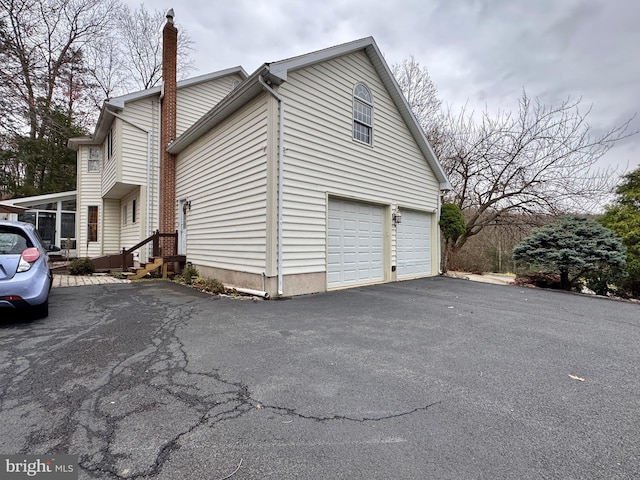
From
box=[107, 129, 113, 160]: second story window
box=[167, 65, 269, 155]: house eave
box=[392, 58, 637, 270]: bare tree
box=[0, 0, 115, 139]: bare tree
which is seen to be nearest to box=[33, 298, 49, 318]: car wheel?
box=[167, 65, 269, 155]: house eave

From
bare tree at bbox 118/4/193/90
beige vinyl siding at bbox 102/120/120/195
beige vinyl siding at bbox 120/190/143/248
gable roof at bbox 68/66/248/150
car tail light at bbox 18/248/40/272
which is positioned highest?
bare tree at bbox 118/4/193/90

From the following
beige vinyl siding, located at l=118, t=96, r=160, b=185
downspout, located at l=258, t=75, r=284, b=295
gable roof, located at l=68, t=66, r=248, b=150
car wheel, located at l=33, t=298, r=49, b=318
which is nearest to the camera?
car wheel, located at l=33, t=298, r=49, b=318

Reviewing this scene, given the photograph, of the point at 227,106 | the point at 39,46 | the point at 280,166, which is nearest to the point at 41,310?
the point at 280,166

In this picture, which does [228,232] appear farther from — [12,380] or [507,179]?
[507,179]

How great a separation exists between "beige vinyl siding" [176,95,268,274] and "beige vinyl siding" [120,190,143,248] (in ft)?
9.39

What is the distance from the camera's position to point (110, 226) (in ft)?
45.4

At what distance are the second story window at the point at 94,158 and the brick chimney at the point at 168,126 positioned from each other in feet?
18.3

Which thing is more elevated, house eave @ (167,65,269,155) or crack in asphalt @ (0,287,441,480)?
house eave @ (167,65,269,155)

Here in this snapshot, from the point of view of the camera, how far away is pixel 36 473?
161 centimetres

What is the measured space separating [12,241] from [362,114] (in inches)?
315

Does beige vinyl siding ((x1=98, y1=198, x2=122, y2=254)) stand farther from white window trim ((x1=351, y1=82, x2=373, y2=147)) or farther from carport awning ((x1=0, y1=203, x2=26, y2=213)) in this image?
white window trim ((x1=351, y1=82, x2=373, y2=147))

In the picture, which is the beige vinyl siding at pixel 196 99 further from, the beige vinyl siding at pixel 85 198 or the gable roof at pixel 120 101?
the beige vinyl siding at pixel 85 198

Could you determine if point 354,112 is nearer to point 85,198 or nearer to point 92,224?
point 85,198

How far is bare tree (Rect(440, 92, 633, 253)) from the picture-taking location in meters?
12.2
